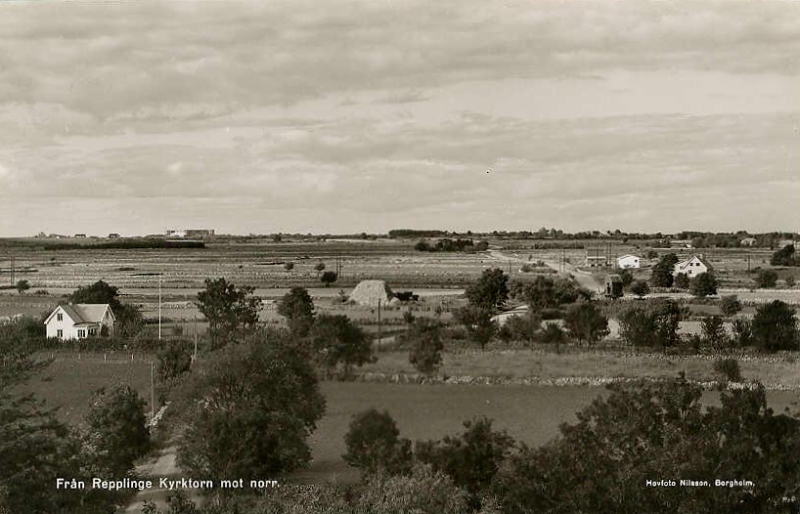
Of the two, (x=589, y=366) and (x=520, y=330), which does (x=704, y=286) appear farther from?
(x=589, y=366)

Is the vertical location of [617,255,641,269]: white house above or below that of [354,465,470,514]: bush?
above

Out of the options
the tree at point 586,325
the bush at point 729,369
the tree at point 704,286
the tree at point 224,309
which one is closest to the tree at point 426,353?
the tree at point 224,309

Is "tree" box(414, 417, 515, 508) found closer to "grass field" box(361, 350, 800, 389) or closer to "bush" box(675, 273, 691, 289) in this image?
"grass field" box(361, 350, 800, 389)

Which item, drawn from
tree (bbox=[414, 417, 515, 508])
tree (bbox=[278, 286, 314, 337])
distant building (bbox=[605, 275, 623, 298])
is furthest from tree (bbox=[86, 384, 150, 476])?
distant building (bbox=[605, 275, 623, 298])

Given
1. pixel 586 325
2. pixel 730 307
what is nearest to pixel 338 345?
pixel 586 325

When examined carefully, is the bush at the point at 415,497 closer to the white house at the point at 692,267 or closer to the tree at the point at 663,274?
the tree at the point at 663,274

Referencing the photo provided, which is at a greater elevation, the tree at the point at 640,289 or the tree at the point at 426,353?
the tree at the point at 640,289
